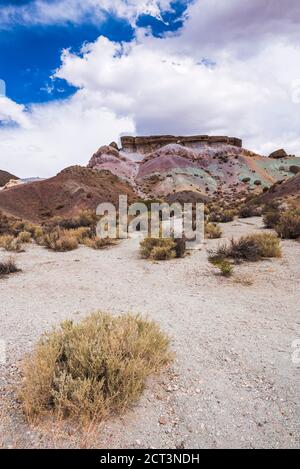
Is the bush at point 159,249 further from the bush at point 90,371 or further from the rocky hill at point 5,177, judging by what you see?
A: the rocky hill at point 5,177

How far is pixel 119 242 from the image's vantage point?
1282 centimetres

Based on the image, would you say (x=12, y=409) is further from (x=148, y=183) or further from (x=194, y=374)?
(x=148, y=183)

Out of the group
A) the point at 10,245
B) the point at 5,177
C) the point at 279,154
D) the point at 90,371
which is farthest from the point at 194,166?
the point at 90,371

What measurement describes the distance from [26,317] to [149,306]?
2.09 metres

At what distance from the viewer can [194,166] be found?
60812mm

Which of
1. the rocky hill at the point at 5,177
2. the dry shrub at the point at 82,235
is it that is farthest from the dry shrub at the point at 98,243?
the rocky hill at the point at 5,177

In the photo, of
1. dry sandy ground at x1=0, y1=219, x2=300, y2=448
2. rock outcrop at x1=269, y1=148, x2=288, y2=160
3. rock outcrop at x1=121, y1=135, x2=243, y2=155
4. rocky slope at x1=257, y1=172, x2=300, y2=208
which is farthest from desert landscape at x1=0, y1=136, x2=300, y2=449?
rock outcrop at x1=121, y1=135, x2=243, y2=155

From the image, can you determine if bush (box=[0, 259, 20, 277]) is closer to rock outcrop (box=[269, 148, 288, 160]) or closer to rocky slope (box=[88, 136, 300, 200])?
rocky slope (box=[88, 136, 300, 200])

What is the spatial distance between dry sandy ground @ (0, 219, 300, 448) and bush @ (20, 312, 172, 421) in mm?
138

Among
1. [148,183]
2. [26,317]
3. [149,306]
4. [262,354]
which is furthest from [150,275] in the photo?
[148,183]

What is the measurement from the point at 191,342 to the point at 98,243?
8.51 meters

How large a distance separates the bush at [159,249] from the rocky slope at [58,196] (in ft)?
73.6

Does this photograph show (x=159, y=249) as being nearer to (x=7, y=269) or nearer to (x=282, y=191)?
(x=7, y=269)

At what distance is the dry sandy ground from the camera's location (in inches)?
93.1
